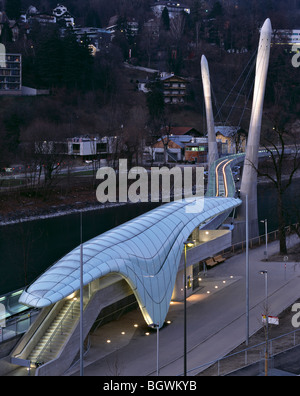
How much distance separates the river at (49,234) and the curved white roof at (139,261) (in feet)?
18.5

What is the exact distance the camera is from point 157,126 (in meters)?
67.7

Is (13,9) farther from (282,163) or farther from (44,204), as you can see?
(44,204)

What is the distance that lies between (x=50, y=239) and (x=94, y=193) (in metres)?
14.4

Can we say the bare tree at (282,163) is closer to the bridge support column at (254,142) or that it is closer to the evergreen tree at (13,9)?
the bridge support column at (254,142)

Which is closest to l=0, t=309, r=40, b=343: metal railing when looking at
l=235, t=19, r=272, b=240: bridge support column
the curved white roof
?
the curved white roof

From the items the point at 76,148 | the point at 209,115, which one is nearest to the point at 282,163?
the point at 76,148

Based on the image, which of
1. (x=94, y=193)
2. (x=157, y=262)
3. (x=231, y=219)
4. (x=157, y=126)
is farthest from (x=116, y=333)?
(x=157, y=126)

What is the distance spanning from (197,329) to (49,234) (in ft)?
58.4

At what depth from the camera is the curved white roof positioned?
1469 centimetres

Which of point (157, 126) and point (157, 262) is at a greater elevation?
point (157, 126)

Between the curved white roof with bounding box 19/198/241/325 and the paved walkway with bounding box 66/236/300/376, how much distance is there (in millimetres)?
882

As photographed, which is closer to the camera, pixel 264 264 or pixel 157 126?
pixel 264 264

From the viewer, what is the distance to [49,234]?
113 ft
